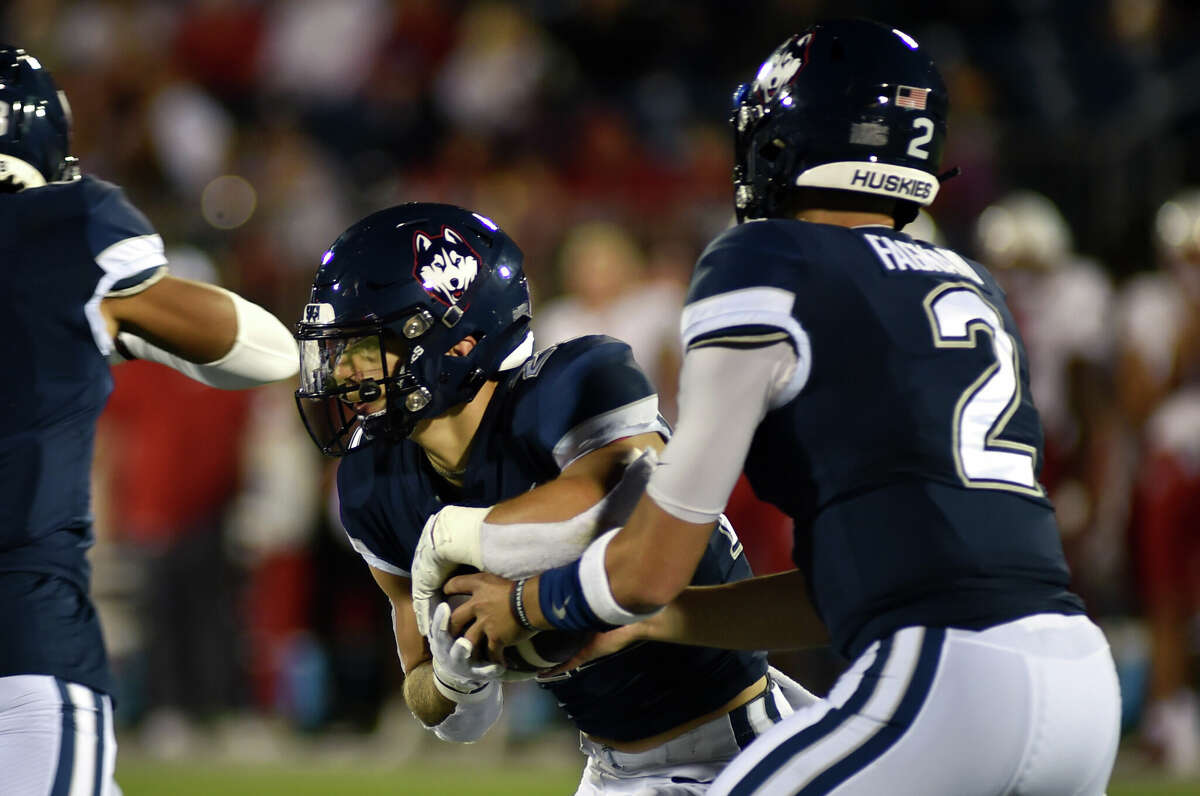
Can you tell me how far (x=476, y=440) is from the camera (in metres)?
2.87

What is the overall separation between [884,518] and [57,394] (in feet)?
4.75

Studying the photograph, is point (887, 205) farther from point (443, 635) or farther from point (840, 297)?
point (443, 635)

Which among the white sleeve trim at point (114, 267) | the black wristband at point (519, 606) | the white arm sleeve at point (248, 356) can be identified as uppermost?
the white sleeve trim at point (114, 267)

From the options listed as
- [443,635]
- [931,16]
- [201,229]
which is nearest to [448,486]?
[443,635]

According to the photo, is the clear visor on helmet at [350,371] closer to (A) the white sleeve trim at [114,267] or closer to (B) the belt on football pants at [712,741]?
(A) the white sleeve trim at [114,267]

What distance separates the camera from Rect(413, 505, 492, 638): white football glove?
2.55 metres

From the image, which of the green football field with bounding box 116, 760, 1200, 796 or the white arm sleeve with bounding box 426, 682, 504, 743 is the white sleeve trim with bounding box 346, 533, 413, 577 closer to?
the white arm sleeve with bounding box 426, 682, 504, 743

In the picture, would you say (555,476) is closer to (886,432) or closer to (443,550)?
(443,550)

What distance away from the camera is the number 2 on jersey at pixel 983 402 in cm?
226

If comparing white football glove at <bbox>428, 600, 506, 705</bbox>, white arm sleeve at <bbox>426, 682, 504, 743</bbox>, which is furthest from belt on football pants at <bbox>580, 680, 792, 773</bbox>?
white football glove at <bbox>428, 600, 506, 705</bbox>

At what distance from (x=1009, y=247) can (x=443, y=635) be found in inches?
202

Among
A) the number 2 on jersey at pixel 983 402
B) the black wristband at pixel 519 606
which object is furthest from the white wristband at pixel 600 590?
the number 2 on jersey at pixel 983 402

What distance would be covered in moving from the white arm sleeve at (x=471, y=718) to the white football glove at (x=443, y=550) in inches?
12.1

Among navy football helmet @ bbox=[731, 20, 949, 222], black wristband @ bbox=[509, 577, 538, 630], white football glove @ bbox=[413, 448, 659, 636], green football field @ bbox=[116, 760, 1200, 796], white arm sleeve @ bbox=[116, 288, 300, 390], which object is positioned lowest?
green football field @ bbox=[116, 760, 1200, 796]
